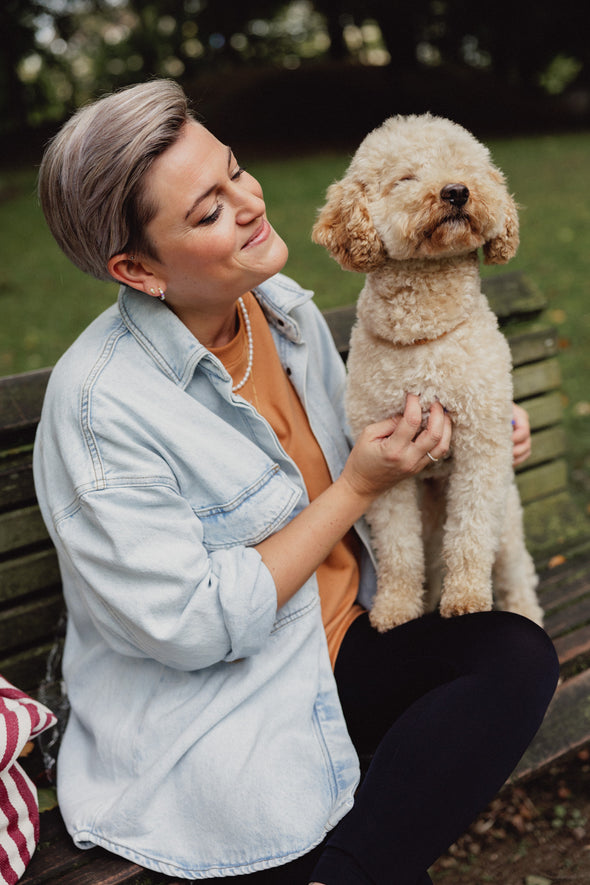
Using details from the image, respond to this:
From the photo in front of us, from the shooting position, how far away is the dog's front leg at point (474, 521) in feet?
6.74

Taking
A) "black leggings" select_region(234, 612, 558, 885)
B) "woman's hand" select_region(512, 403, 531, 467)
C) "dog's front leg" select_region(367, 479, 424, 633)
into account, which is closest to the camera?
"black leggings" select_region(234, 612, 558, 885)

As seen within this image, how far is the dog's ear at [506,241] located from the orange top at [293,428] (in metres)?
0.63

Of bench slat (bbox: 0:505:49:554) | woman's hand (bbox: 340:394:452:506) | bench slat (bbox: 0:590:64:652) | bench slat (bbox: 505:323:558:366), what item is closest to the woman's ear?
woman's hand (bbox: 340:394:452:506)

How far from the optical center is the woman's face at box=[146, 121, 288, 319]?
5.95ft

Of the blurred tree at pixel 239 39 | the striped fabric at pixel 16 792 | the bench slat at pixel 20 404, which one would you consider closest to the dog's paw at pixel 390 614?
the striped fabric at pixel 16 792

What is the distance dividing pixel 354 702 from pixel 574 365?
3574 mm

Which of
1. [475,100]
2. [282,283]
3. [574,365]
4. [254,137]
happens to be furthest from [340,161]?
[282,283]

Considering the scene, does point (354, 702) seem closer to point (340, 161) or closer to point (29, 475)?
point (29, 475)

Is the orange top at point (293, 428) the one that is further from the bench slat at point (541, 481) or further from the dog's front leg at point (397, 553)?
the bench slat at point (541, 481)

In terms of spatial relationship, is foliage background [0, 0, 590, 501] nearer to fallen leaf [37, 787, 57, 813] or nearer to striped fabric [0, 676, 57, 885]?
fallen leaf [37, 787, 57, 813]

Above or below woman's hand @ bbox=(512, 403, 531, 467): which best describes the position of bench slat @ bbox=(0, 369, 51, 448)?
above

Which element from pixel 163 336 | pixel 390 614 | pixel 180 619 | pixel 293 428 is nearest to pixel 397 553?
pixel 390 614

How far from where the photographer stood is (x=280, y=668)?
196 centimetres

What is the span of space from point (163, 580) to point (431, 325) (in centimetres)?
88
